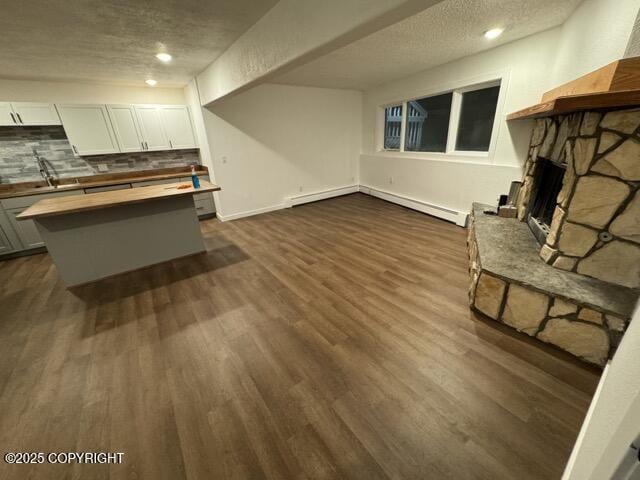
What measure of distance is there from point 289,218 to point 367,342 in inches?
131

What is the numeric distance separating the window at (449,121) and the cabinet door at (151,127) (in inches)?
175

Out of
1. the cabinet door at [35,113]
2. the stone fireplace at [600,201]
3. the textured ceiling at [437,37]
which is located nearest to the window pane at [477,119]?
the textured ceiling at [437,37]

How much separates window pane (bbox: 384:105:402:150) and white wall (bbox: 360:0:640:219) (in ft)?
0.71

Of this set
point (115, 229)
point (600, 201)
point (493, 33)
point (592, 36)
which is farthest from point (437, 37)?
point (115, 229)

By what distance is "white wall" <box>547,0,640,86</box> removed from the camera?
1.58 metres

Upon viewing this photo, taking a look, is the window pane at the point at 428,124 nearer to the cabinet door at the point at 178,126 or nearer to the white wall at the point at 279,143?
the white wall at the point at 279,143

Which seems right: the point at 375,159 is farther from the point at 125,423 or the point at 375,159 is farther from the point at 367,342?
the point at 125,423

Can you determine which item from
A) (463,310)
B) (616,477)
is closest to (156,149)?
(463,310)

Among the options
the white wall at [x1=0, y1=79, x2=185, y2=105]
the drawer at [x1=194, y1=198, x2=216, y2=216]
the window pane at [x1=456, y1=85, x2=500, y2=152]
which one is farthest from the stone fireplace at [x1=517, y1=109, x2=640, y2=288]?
the white wall at [x1=0, y1=79, x2=185, y2=105]

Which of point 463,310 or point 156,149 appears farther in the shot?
point 156,149

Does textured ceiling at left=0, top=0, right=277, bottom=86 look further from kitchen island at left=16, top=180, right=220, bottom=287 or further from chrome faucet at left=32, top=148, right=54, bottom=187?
kitchen island at left=16, top=180, right=220, bottom=287

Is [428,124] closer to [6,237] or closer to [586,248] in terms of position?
[586,248]

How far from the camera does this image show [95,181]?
4.23 m

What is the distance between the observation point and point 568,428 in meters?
1.29
